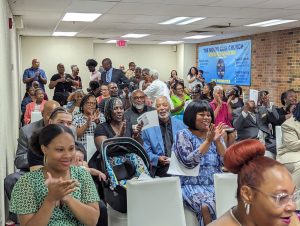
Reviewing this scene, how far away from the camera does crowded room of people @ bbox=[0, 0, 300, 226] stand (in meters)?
1.84

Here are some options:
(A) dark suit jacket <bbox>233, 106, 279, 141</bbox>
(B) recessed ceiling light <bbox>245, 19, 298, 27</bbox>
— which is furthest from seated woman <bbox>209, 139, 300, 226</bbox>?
(B) recessed ceiling light <bbox>245, 19, 298, 27</bbox>

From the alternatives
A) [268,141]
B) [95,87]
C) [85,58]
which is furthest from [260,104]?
[85,58]

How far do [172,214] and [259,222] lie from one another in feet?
3.81

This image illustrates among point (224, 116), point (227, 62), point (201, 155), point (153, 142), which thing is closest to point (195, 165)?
point (201, 155)

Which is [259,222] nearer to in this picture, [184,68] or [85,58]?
[85,58]

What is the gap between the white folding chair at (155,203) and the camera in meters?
2.64

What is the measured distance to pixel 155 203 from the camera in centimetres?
267

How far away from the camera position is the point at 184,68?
16.2m

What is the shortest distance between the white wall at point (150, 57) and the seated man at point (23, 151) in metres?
13.5

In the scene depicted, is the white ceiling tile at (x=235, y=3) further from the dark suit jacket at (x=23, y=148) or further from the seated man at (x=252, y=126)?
the dark suit jacket at (x=23, y=148)

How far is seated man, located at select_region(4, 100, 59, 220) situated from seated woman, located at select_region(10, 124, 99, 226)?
1.10m

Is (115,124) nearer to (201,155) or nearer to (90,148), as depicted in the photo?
(90,148)

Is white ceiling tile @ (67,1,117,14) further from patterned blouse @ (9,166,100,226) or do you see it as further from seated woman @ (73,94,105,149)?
patterned blouse @ (9,166,100,226)

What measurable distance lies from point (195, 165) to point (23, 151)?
4.98 ft
